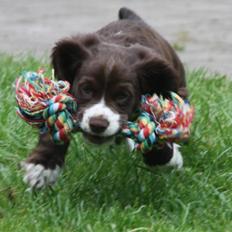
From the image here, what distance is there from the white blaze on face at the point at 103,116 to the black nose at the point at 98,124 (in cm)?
2

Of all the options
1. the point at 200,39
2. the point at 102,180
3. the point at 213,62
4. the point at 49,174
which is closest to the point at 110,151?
the point at 102,180

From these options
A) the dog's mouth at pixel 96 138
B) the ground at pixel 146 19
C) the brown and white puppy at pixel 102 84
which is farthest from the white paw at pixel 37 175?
the ground at pixel 146 19

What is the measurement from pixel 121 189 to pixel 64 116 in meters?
0.61

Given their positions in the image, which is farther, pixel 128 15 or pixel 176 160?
pixel 128 15

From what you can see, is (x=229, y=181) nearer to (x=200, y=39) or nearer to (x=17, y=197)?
(x=17, y=197)

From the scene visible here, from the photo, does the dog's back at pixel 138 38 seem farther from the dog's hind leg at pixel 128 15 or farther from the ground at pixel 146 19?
the ground at pixel 146 19

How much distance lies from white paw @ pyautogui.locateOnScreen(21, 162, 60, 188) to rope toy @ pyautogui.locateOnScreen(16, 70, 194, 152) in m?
0.19

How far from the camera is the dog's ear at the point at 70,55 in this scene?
4.54 m

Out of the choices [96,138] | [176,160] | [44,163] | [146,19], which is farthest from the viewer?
[146,19]

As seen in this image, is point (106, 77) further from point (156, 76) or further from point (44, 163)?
point (44, 163)

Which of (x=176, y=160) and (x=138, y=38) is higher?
(x=138, y=38)

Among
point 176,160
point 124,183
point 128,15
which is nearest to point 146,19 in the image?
point 128,15

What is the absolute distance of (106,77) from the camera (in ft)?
14.1

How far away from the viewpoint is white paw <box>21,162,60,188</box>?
14.7 feet
